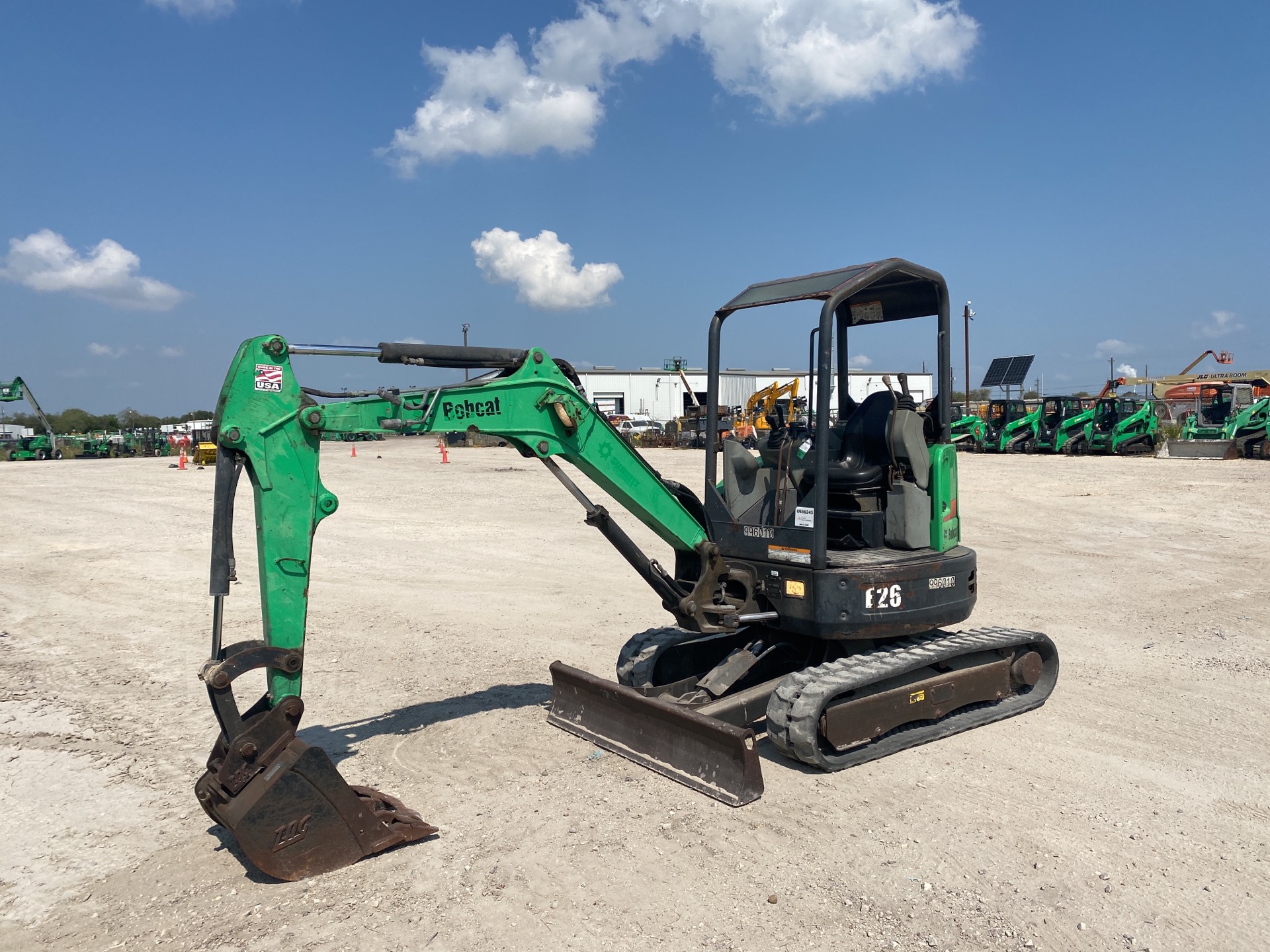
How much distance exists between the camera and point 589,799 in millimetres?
5082

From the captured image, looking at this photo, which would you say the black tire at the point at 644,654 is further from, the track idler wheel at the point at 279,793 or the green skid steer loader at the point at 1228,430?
the green skid steer loader at the point at 1228,430

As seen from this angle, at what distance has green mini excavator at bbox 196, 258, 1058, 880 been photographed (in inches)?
171

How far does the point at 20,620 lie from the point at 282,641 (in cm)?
721

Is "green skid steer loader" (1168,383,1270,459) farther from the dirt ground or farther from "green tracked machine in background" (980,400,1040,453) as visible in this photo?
the dirt ground

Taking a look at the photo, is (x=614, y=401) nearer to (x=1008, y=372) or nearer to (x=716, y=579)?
(x=1008, y=372)

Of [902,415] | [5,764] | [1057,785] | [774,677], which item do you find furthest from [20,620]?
[1057,785]

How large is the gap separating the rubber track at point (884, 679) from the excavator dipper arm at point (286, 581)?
2.17 m

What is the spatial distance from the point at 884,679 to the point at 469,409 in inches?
121

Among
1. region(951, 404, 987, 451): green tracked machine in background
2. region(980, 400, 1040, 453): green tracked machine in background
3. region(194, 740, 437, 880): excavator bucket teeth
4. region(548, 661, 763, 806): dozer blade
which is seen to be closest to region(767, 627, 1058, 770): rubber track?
region(548, 661, 763, 806): dozer blade

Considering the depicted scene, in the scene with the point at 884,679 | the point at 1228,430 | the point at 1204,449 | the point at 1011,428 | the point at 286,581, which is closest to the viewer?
the point at 286,581

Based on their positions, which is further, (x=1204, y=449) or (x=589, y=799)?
(x=1204, y=449)

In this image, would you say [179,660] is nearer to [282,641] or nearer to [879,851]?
[282,641]

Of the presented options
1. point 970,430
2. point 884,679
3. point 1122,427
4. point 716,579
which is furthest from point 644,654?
point 970,430

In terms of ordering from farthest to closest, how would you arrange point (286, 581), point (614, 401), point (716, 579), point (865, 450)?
point (614, 401)
point (865, 450)
point (716, 579)
point (286, 581)
